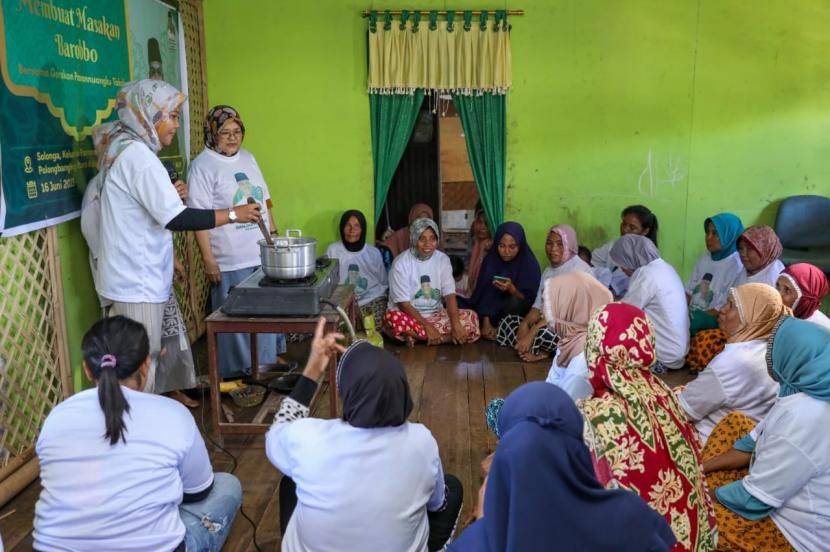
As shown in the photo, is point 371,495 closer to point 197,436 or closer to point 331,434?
point 331,434

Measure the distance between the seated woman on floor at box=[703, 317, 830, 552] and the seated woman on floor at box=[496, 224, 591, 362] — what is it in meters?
2.12

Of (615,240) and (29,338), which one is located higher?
(615,240)

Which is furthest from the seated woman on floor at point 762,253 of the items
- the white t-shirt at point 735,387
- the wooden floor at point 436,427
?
the white t-shirt at point 735,387

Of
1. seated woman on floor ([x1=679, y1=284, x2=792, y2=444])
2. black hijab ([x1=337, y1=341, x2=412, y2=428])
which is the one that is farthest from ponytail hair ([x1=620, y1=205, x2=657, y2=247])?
black hijab ([x1=337, y1=341, x2=412, y2=428])

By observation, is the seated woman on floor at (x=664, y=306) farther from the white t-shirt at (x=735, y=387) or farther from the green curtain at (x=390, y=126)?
the green curtain at (x=390, y=126)

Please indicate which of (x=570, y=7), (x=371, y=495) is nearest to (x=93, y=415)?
(x=371, y=495)

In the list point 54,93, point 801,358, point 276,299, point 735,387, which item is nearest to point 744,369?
point 735,387

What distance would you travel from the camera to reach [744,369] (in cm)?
251

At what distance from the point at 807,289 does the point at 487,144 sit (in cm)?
255

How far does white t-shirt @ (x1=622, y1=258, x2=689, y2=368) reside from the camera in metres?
3.78

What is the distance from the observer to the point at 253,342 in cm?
373

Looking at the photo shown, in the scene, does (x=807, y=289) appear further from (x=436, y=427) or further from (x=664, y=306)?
(x=436, y=427)

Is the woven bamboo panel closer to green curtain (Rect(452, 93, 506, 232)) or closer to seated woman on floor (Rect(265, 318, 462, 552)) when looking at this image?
seated woman on floor (Rect(265, 318, 462, 552))

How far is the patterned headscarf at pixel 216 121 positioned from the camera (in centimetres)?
357
